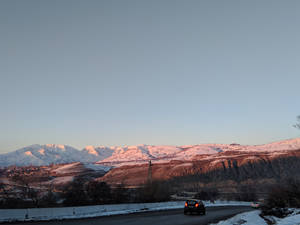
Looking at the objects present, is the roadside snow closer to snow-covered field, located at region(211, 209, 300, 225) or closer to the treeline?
snow-covered field, located at region(211, 209, 300, 225)

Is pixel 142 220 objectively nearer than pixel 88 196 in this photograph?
Yes

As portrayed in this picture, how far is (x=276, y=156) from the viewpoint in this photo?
17088 cm

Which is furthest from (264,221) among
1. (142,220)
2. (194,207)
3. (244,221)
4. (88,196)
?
(88,196)

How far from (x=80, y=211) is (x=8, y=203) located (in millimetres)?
12130

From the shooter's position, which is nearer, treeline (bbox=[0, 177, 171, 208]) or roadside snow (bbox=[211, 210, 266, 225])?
roadside snow (bbox=[211, 210, 266, 225])

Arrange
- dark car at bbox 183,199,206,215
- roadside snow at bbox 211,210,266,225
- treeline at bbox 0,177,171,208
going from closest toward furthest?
roadside snow at bbox 211,210,266,225 → dark car at bbox 183,199,206,215 → treeline at bbox 0,177,171,208

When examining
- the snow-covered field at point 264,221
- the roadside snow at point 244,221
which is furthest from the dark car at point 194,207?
the snow-covered field at point 264,221

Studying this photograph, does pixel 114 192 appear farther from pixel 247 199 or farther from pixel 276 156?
pixel 276 156

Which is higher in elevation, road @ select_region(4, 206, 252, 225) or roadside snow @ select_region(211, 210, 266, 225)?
road @ select_region(4, 206, 252, 225)

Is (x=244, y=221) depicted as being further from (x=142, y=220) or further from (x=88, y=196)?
(x=88, y=196)

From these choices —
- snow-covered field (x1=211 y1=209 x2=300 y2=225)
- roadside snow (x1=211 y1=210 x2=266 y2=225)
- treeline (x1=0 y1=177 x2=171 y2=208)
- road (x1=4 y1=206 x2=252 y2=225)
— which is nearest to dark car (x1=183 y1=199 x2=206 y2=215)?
road (x1=4 y1=206 x2=252 y2=225)

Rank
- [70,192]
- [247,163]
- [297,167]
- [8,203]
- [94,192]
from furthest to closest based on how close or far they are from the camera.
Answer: [247,163] < [297,167] < [94,192] < [70,192] < [8,203]

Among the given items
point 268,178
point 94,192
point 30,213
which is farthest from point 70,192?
point 268,178

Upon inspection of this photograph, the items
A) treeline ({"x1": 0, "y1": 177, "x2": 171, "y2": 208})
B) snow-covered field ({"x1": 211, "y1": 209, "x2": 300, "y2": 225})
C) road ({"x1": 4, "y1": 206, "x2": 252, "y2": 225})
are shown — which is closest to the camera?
snow-covered field ({"x1": 211, "y1": 209, "x2": 300, "y2": 225})
